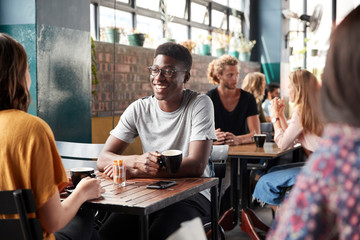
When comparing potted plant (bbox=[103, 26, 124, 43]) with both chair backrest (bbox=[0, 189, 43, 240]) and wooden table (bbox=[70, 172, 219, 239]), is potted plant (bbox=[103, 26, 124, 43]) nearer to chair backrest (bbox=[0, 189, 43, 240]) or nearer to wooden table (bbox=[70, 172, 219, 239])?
wooden table (bbox=[70, 172, 219, 239])

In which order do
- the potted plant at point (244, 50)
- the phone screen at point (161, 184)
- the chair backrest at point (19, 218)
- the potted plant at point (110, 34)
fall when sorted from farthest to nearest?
the potted plant at point (244, 50)
the potted plant at point (110, 34)
the phone screen at point (161, 184)
the chair backrest at point (19, 218)

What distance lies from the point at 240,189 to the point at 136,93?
6.56 ft

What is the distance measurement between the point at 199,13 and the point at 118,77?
3170mm

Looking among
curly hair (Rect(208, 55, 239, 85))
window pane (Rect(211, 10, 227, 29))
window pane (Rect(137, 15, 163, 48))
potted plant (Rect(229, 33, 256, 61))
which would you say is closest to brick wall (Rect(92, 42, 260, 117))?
window pane (Rect(137, 15, 163, 48))

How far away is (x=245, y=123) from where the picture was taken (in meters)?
4.19

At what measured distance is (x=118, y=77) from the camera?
505 cm

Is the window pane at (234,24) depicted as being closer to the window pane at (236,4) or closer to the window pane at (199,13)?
the window pane at (236,4)

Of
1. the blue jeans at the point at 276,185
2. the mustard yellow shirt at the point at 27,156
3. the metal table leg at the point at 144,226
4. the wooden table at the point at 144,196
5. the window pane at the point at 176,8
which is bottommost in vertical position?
the blue jeans at the point at 276,185

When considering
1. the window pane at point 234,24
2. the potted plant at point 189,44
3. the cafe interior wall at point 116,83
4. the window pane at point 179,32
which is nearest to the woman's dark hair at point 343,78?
the cafe interior wall at point 116,83

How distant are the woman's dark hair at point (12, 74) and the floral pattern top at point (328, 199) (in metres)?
1.15

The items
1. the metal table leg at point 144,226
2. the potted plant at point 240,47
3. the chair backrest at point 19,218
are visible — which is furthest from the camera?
the potted plant at point 240,47

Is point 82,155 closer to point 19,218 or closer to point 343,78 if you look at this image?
point 19,218

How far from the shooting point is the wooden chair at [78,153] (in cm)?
278

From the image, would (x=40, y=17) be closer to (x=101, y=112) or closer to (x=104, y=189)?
(x=101, y=112)
